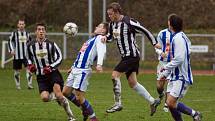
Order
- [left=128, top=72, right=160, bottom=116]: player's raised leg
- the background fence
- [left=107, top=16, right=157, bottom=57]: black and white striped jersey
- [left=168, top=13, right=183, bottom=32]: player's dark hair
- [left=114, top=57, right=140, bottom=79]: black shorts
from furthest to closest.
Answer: the background fence < [left=114, top=57, right=140, bottom=79]: black shorts < [left=107, top=16, right=157, bottom=57]: black and white striped jersey < [left=128, top=72, right=160, bottom=116]: player's raised leg < [left=168, top=13, right=183, bottom=32]: player's dark hair

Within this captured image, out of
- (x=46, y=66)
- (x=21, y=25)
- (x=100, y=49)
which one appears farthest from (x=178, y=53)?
(x=21, y=25)

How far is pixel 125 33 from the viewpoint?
613 inches

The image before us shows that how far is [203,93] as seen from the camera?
2303cm

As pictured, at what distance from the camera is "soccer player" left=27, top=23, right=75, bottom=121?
1454 centimetres

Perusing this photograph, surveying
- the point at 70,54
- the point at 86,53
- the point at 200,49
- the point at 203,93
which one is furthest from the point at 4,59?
the point at 86,53

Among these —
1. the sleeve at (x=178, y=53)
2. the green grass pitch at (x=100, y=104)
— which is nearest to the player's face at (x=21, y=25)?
the green grass pitch at (x=100, y=104)

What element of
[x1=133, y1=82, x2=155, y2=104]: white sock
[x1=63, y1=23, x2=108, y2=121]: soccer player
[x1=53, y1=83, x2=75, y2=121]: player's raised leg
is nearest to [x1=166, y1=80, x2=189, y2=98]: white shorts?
[x1=63, y1=23, x2=108, y2=121]: soccer player

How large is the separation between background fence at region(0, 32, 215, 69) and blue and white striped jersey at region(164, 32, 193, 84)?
976 inches

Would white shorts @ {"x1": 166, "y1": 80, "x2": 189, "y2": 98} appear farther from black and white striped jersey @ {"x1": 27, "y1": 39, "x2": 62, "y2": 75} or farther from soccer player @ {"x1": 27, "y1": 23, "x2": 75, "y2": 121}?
black and white striped jersey @ {"x1": 27, "y1": 39, "x2": 62, "y2": 75}

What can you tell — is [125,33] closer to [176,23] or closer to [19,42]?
[176,23]

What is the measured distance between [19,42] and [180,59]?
12.8m

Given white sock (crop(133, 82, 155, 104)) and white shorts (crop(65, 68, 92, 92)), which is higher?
white shorts (crop(65, 68, 92, 92))

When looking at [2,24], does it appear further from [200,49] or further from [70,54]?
[200,49]

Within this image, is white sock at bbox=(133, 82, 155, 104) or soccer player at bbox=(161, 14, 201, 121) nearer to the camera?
soccer player at bbox=(161, 14, 201, 121)
